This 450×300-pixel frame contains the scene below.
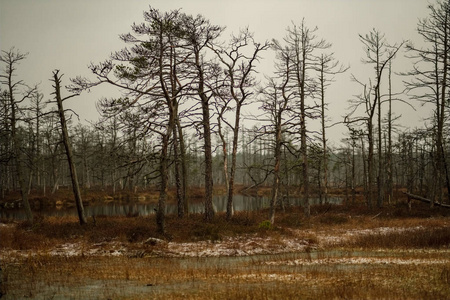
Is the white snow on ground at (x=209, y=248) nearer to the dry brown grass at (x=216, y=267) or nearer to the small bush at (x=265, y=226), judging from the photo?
the dry brown grass at (x=216, y=267)

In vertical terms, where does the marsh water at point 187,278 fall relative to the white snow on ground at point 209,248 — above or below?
above

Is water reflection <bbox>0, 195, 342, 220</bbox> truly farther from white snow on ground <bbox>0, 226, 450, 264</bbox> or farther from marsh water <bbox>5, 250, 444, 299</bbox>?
marsh water <bbox>5, 250, 444, 299</bbox>

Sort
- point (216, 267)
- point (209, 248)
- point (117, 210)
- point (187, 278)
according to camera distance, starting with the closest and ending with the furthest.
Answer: point (187, 278) → point (216, 267) → point (209, 248) → point (117, 210)

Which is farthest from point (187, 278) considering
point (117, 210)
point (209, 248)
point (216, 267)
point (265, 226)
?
point (117, 210)

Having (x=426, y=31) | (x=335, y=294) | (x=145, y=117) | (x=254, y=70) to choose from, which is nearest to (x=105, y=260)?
(x=145, y=117)

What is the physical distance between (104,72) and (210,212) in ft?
31.5

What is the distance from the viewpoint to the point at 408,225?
19562 mm

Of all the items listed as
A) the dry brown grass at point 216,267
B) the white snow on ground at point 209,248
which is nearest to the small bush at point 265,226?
the dry brown grass at point 216,267

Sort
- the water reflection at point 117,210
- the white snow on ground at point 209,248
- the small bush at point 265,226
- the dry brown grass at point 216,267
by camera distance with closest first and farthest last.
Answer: the dry brown grass at point 216,267
the white snow on ground at point 209,248
the small bush at point 265,226
the water reflection at point 117,210

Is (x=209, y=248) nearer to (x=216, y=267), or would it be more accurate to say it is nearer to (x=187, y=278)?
(x=216, y=267)

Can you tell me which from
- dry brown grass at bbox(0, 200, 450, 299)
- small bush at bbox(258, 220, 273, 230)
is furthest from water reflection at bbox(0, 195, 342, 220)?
dry brown grass at bbox(0, 200, 450, 299)

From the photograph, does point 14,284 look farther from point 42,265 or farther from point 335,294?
point 335,294

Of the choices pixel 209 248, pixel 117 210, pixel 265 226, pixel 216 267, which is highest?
pixel 265 226

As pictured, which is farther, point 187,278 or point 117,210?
point 117,210
